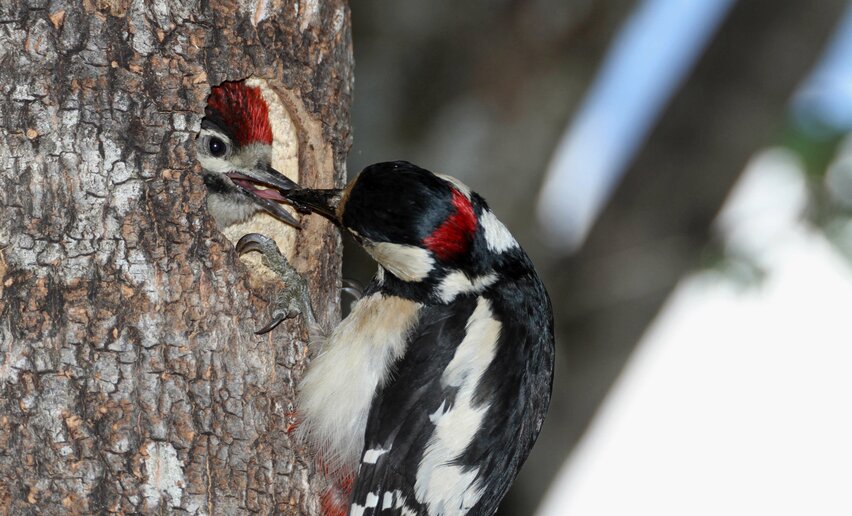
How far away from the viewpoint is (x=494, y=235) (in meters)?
2.13

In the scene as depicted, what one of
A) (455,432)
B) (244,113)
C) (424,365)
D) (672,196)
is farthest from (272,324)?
(672,196)

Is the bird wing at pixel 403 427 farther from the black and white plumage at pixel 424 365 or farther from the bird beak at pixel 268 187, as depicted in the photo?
the bird beak at pixel 268 187

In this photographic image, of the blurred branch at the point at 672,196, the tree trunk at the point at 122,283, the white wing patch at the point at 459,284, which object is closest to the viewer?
the tree trunk at the point at 122,283

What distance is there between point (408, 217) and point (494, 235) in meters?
0.28

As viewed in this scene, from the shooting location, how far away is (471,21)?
11.1ft

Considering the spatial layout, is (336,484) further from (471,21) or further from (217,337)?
(471,21)

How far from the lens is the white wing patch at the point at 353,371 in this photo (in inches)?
77.3

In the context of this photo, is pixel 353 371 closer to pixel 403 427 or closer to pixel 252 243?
pixel 403 427

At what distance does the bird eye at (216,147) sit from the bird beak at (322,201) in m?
0.29

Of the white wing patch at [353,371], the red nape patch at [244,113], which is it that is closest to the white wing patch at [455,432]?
the white wing patch at [353,371]

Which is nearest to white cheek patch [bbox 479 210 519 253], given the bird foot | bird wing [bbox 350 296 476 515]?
bird wing [bbox 350 296 476 515]

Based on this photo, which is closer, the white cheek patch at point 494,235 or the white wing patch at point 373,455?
the white wing patch at point 373,455

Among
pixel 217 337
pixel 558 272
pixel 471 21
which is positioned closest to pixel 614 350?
pixel 558 272

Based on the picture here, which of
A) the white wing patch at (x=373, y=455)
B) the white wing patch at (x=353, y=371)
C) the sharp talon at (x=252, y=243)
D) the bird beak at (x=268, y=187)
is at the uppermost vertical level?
the bird beak at (x=268, y=187)
